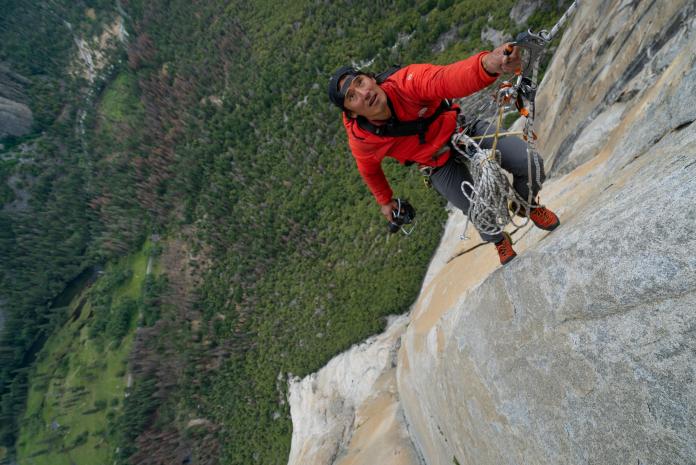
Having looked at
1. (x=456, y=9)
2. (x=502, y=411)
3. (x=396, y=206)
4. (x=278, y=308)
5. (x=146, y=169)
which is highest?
(x=146, y=169)

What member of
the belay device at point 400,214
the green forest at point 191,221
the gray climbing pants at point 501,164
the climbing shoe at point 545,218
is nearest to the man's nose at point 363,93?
the gray climbing pants at point 501,164

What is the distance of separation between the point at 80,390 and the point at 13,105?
57795 millimetres

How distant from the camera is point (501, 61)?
8.92 feet

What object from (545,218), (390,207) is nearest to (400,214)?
(390,207)

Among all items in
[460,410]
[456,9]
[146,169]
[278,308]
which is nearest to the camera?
[460,410]

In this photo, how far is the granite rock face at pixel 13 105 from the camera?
2608 inches

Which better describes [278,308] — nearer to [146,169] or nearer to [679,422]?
[679,422]

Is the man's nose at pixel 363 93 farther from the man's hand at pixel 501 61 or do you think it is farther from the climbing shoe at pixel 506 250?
the climbing shoe at pixel 506 250

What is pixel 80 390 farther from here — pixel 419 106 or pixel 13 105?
pixel 419 106

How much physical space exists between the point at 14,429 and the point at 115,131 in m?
49.9

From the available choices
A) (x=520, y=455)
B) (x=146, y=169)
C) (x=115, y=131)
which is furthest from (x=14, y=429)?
(x=520, y=455)

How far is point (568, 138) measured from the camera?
715 centimetres

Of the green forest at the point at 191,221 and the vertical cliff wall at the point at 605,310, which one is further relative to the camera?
the green forest at the point at 191,221

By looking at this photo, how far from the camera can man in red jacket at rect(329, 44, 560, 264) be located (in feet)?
9.94
